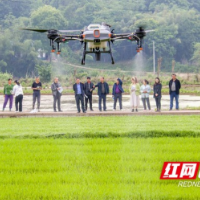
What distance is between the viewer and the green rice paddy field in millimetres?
8242

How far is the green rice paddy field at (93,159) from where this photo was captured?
8.24m

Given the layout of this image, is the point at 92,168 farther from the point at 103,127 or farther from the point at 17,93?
the point at 17,93

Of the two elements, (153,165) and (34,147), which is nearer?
(153,165)

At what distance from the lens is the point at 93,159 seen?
10.8 metres

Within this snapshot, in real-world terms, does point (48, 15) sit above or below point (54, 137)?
above

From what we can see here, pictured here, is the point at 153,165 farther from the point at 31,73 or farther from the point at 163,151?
the point at 31,73

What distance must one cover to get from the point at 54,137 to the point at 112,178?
231 inches

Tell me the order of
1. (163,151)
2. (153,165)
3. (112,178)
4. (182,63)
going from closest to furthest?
(112,178) → (153,165) → (163,151) → (182,63)

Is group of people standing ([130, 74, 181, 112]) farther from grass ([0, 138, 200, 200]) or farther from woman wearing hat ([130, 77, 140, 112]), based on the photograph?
grass ([0, 138, 200, 200])

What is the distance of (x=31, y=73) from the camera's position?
44969 millimetres

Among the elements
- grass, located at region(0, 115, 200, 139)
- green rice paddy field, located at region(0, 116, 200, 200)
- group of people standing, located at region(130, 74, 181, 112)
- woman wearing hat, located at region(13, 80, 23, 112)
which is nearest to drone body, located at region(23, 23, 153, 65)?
grass, located at region(0, 115, 200, 139)

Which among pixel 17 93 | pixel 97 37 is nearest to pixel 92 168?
pixel 97 37

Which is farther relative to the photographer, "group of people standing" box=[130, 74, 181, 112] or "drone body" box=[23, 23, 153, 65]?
"group of people standing" box=[130, 74, 181, 112]

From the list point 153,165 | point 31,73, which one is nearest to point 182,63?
point 31,73
